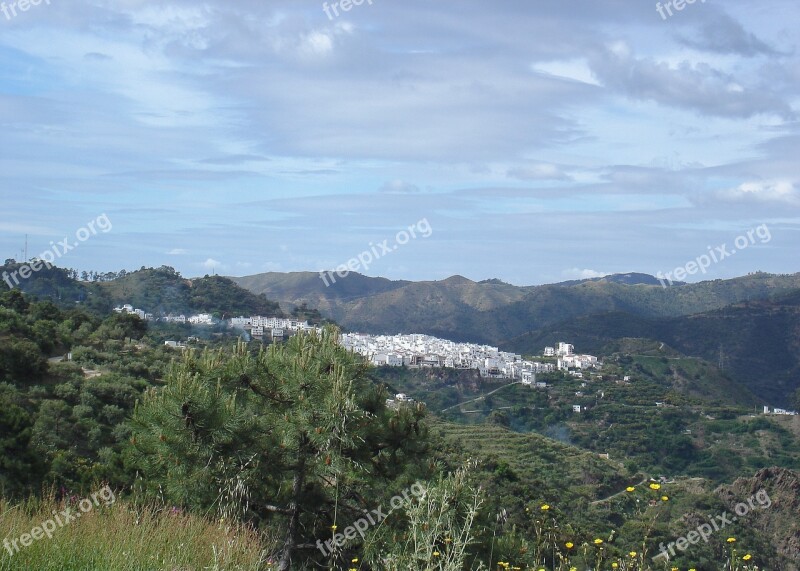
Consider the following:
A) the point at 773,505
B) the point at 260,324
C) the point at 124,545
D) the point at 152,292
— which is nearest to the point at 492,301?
the point at 152,292

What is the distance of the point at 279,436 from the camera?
543cm

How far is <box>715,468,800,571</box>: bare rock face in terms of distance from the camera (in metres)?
19.1

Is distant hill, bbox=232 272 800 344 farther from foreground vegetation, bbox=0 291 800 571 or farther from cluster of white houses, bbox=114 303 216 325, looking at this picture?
foreground vegetation, bbox=0 291 800 571

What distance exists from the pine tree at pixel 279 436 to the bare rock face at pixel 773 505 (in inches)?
580

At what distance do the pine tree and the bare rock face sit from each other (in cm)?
1473

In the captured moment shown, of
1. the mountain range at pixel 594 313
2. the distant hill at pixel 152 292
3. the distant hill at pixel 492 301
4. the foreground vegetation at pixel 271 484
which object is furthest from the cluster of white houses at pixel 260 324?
the distant hill at pixel 492 301

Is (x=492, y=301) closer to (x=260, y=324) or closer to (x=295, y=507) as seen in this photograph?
(x=260, y=324)

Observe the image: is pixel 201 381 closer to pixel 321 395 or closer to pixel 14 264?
pixel 321 395

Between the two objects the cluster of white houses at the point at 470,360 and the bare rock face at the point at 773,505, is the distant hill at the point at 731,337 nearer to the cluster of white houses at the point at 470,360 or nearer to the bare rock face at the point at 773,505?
the cluster of white houses at the point at 470,360

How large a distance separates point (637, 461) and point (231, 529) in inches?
1245

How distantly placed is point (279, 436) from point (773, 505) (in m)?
20.8

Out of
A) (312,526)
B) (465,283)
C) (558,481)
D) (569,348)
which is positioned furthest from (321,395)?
(465,283)

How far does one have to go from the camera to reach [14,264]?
42844 mm

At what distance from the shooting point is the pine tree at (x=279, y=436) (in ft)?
16.8
